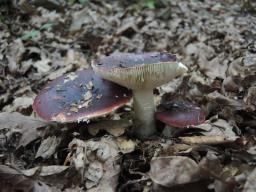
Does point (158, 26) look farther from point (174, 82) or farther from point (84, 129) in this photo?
point (84, 129)

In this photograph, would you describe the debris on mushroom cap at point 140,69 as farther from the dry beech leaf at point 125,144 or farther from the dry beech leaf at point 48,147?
the dry beech leaf at point 48,147

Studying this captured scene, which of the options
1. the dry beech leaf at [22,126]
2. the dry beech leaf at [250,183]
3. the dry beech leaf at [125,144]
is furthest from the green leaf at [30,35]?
the dry beech leaf at [250,183]

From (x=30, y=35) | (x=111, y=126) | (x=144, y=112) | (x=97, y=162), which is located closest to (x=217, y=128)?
(x=144, y=112)

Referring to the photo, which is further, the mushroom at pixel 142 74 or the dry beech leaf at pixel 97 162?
the mushroom at pixel 142 74

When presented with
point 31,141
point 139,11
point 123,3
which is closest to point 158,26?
point 139,11

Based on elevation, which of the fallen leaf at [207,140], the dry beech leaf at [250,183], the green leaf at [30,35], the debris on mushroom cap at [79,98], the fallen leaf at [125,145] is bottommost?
the fallen leaf at [125,145]

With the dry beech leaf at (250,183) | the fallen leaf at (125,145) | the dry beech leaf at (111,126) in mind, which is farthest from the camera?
the dry beech leaf at (111,126)
